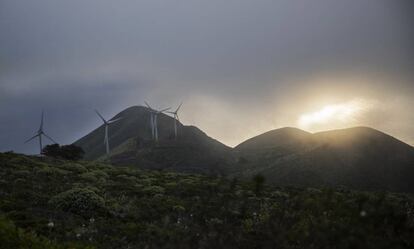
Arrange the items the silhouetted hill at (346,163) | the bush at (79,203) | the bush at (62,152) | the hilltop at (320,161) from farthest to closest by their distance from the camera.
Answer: the hilltop at (320,161) < the silhouetted hill at (346,163) < the bush at (62,152) < the bush at (79,203)

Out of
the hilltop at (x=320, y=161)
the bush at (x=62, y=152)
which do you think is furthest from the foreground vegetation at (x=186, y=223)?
the hilltop at (x=320, y=161)

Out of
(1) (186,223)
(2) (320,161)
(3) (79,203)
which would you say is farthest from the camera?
(2) (320,161)

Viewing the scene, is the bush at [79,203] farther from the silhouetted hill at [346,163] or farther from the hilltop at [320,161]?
the silhouetted hill at [346,163]

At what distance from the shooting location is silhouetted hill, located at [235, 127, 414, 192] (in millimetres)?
114125

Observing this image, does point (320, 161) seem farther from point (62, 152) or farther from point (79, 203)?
point (79, 203)

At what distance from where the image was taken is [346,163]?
429ft

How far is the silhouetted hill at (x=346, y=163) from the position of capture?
114125 millimetres

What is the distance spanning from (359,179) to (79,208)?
108926 mm

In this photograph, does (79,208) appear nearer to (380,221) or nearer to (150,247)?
(150,247)

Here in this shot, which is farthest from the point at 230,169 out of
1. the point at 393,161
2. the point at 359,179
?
the point at 393,161

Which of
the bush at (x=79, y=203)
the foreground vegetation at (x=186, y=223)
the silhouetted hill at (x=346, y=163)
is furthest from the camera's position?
the silhouetted hill at (x=346, y=163)

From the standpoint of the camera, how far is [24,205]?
2002 centimetres

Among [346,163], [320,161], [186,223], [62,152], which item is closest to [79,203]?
[186,223]

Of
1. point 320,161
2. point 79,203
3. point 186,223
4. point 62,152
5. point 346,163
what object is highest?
point 62,152
